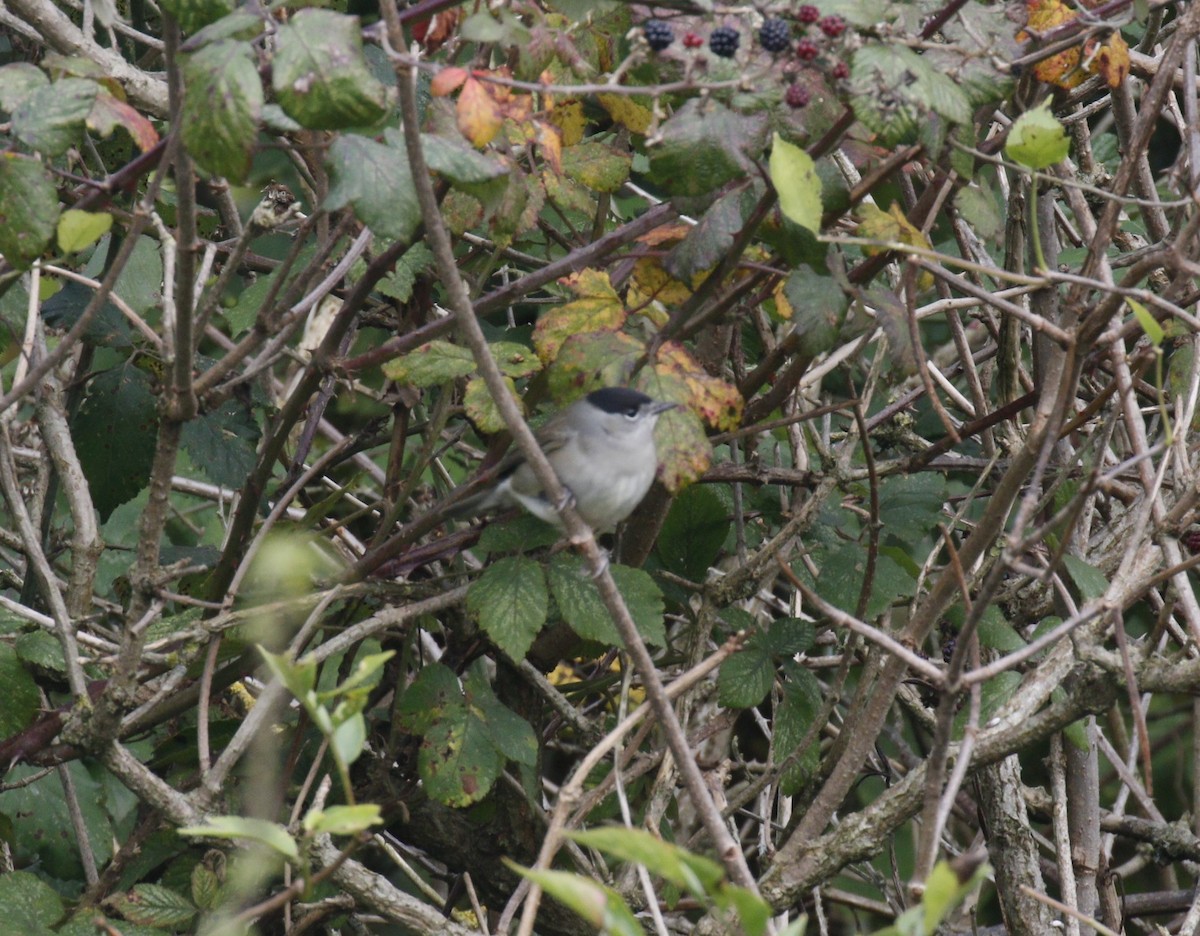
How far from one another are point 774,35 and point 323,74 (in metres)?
0.79

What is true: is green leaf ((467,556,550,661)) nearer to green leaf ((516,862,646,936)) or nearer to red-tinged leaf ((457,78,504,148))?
red-tinged leaf ((457,78,504,148))

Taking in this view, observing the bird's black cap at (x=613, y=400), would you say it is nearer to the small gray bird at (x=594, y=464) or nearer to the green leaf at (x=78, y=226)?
the small gray bird at (x=594, y=464)

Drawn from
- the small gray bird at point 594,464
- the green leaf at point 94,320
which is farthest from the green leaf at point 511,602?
the green leaf at point 94,320

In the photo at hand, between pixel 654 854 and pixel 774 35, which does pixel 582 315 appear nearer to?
pixel 774 35

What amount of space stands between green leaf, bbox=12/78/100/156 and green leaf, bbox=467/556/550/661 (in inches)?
48.1

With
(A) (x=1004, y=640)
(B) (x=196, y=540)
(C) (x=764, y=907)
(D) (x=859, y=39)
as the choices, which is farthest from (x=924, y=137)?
(B) (x=196, y=540)

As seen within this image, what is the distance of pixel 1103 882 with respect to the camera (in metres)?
3.21

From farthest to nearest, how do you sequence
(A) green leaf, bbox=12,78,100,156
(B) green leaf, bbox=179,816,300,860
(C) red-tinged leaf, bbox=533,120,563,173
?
(C) red-tinged leaf, bbox=533,120,563,173, (A) green leaf, bbox=12,78,100,156, (B) green leaf, bbox=179,816,300,860

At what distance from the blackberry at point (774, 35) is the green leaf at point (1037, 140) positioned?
0.43 meters

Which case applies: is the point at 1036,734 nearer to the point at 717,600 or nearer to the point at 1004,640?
the point at 1004,640

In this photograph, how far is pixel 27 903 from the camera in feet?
9.20

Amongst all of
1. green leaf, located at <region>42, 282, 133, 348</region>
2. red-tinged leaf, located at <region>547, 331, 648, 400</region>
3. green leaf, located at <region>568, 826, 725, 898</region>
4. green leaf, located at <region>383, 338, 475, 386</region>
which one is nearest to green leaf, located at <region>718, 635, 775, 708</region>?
red-tinged leaf, located at <region>547, 331, 648, 400</region>

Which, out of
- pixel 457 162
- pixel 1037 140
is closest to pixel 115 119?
pixel 457 162

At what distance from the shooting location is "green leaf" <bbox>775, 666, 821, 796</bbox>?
3.17 meters
